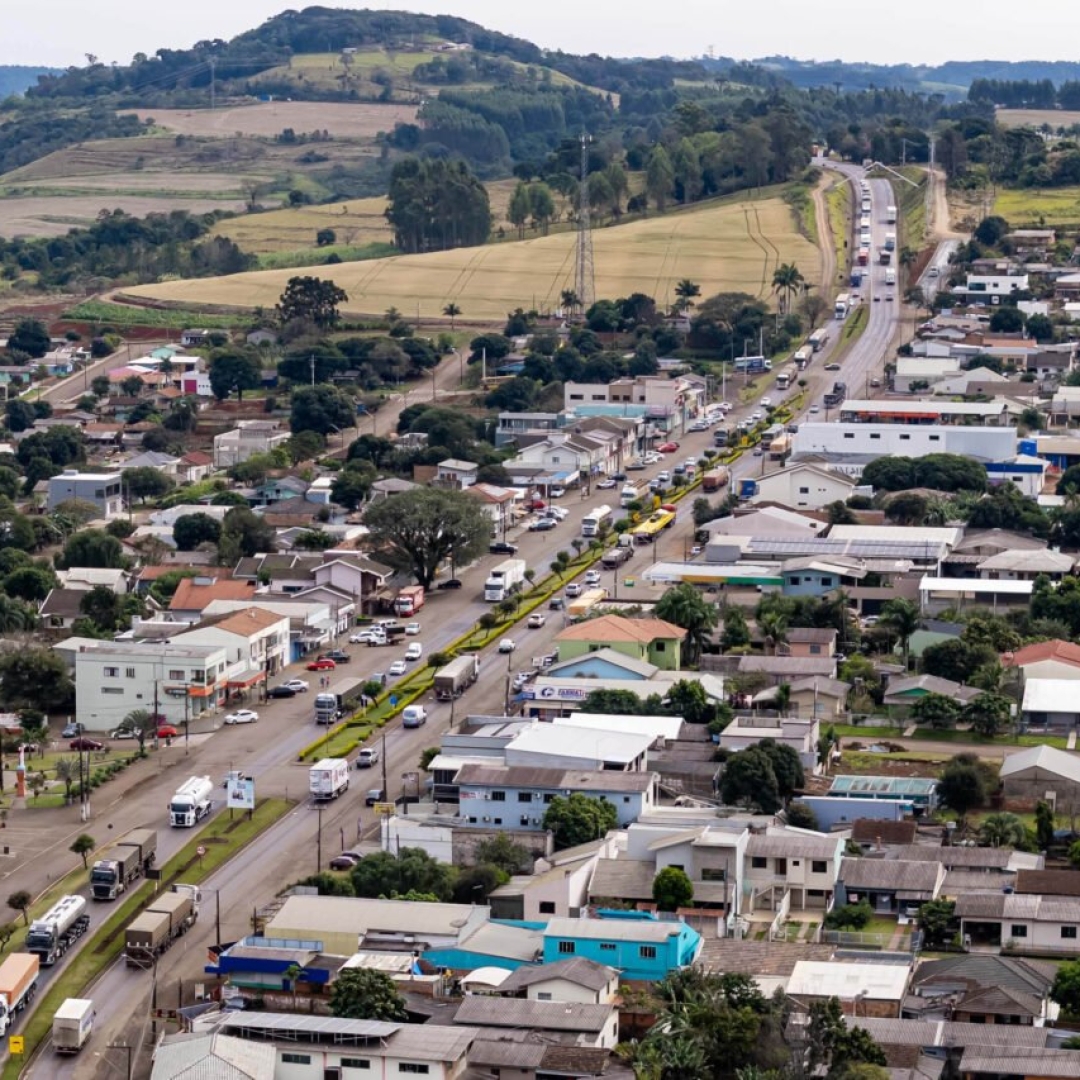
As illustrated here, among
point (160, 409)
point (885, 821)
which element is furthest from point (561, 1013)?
point (160, 409)

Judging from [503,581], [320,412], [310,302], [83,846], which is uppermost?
[310,302]

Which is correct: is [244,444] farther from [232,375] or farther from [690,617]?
[690,617]

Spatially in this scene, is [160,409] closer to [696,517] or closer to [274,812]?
[696,517]

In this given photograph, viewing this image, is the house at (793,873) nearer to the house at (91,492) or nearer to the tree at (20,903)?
the tree at (20,903)

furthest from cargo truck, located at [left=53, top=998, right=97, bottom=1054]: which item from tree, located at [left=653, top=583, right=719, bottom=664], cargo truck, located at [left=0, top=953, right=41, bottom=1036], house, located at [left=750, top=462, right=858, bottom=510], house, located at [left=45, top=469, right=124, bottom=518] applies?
house, located at [left=45, top=469, right=124, bottom=518]

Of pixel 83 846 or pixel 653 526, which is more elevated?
pixel 653 526

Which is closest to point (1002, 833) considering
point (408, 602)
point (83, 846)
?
point (83, 846)

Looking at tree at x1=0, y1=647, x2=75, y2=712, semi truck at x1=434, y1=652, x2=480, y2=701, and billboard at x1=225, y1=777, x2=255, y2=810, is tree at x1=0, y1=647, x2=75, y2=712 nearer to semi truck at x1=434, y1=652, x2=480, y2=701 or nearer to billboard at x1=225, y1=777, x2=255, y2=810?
semi truck at x1=434, y1=652, x2=480, y2=701
